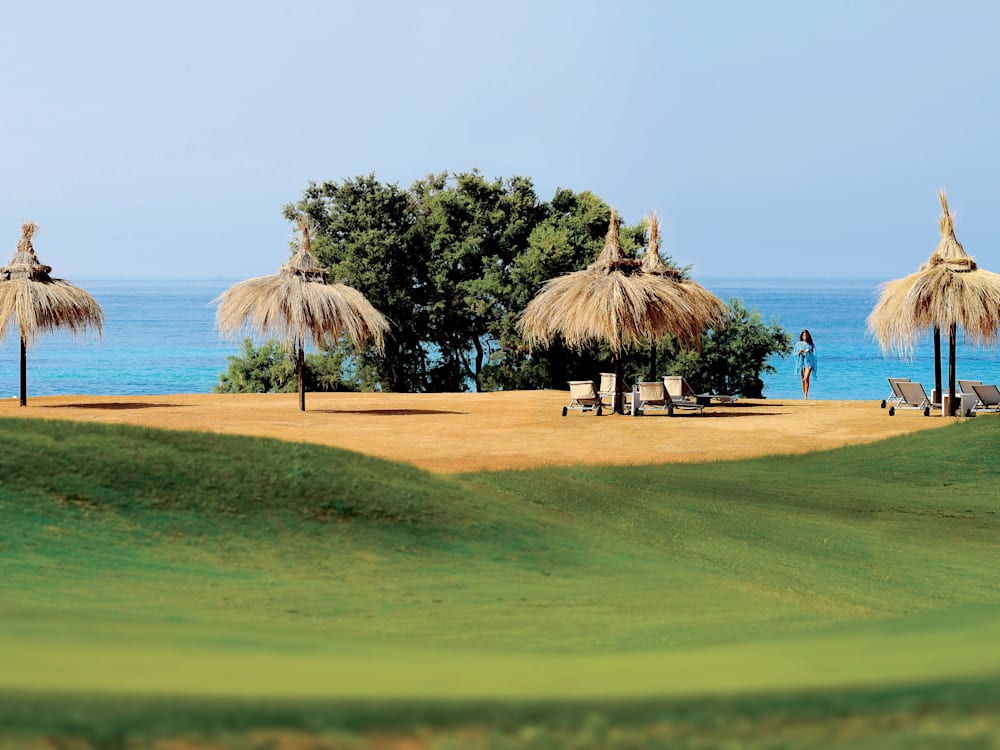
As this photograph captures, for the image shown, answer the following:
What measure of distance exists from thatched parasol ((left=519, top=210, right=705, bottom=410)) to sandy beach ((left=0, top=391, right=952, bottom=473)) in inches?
53.1

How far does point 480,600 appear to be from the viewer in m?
6.14

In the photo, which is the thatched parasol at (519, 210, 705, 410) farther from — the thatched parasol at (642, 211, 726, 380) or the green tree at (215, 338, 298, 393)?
the green tree at (215, 338, 298, 393)

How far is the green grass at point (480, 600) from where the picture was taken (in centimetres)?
272

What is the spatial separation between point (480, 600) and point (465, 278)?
25.7 metres

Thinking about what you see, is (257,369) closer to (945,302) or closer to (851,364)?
(945,302)

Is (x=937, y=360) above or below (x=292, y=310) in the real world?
below

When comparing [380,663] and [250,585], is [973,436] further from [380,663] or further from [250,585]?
[380,663]

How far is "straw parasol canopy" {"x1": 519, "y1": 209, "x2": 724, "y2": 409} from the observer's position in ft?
62.1

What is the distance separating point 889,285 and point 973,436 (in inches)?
222

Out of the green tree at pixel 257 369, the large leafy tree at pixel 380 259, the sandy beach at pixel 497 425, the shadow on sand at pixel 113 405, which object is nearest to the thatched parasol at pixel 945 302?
the sandy beach at pixel 497 425

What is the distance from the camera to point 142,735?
254 centimetres

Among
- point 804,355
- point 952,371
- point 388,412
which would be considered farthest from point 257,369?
point 952,371

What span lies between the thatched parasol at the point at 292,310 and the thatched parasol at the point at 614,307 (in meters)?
2.78

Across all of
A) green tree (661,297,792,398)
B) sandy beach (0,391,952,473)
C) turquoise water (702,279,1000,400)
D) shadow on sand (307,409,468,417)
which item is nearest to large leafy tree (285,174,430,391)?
green tree (661,297,792,398)
